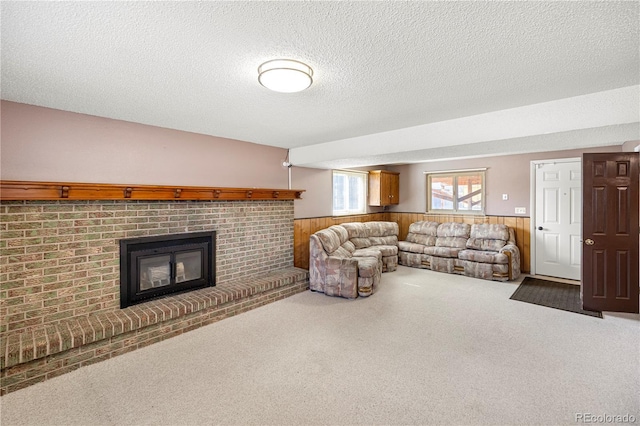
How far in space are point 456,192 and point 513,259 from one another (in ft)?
6.21

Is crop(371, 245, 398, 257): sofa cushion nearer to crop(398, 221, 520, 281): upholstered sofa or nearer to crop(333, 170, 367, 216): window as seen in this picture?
crop(398, 221, 520, 281): upholstered sofa

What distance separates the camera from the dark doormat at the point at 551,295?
380 cm

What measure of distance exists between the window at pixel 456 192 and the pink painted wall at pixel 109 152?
4.32 meters

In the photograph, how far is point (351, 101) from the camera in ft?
8.44

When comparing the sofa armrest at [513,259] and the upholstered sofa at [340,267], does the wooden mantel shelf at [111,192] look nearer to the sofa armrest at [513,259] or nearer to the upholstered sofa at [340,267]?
the upholstered sofa at [340,267]

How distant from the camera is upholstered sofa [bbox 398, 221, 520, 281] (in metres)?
5.02

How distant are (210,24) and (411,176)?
6.20 m

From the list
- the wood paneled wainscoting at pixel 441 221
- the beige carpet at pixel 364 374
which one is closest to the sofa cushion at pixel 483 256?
the wood paneled wainscoting at pixel 441 221

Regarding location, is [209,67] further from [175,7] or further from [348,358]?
[348,358]

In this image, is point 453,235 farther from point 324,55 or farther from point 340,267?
point 324,55

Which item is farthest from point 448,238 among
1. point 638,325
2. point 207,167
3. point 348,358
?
point 207,167

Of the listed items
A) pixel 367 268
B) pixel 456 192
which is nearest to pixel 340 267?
pixel 367 268

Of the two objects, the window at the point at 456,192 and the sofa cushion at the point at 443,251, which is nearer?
the sofa cushion at the point at 443,251

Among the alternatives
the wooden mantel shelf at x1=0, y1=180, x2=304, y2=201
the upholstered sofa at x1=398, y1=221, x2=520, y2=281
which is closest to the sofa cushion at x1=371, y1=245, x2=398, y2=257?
the upholstered sofa at x1=398, y1=221, x2=520, y2=281
